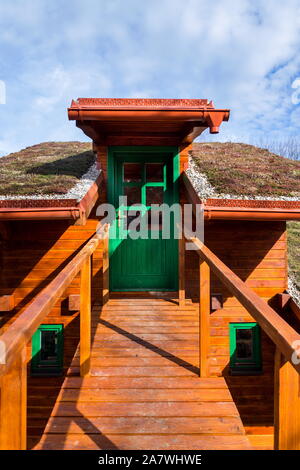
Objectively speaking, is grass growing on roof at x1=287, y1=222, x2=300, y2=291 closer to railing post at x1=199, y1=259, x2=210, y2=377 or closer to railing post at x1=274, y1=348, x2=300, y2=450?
railing post at x1=199, y1=259, x2=210, y2=377

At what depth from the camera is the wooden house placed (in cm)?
171

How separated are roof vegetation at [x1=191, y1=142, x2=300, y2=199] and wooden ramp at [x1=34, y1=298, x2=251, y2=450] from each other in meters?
2.62

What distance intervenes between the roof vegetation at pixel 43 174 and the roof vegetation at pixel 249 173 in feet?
8.52

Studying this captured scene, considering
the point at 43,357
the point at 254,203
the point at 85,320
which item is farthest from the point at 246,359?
the point at 43,357

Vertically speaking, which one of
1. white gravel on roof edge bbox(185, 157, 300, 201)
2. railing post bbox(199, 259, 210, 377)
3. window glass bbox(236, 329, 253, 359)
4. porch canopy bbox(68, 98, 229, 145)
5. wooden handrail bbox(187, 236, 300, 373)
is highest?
porch canopy bbox(68, 98, 229, 145)

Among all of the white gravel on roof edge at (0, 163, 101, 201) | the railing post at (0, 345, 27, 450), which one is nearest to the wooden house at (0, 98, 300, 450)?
the railing post at (0, 345, 27, 450)

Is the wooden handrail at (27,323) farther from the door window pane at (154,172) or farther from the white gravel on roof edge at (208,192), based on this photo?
the door window pane at (154,172)

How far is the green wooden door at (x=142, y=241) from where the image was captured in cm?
523

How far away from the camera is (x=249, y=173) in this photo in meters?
5.70

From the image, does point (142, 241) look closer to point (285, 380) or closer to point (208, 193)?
point (208, 193)
